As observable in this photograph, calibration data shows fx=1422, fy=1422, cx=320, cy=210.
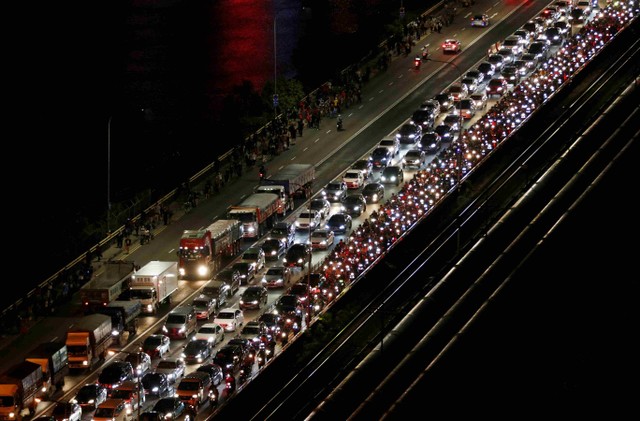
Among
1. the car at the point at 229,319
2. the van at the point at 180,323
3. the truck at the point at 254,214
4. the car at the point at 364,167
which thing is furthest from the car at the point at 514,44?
the van at the point at 180,323

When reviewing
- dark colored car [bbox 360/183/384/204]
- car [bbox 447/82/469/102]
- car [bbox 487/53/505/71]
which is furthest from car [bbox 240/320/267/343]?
car [bbox 487/53/505/71]

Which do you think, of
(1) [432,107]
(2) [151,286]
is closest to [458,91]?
(1) [432,107]

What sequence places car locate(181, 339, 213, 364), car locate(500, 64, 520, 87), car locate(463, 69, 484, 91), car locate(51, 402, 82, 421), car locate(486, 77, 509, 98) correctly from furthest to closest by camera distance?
car locate(463, 69, 484, 91), car locate(500, 64, 520, 87), car locate(486, 77, 509, 98), car locate(181, 339, 213, 364), car locate(51, 402, 82, 421)

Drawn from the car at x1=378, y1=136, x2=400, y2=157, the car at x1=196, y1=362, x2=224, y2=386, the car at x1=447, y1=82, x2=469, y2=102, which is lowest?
the car at x1=196, y1=362, x2=224, y2=386

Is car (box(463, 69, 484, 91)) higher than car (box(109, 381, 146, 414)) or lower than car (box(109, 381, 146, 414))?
higher

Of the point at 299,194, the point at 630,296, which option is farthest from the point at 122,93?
the point at 630,296

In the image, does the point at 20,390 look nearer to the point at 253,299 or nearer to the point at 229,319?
the point at 229,319

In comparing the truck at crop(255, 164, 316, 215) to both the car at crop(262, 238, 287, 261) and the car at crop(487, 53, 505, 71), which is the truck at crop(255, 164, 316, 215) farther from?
the car at crop(487, 53, 505, 71)
